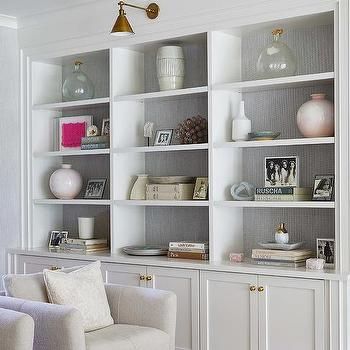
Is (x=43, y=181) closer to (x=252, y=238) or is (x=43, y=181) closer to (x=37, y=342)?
(x=252, y=238)

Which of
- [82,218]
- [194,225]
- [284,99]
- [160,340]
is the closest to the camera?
[160,340]

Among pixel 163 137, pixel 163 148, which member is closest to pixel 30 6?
pixel 163 137

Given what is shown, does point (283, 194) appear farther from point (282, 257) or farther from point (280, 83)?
point (280, 83)

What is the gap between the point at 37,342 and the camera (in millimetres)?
3438

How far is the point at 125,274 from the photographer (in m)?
4.64

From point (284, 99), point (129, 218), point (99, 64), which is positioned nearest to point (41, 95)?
point (99, 64)

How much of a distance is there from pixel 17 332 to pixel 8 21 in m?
2.94

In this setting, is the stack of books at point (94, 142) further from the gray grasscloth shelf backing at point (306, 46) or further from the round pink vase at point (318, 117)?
the round pink vase at point (318, 117)

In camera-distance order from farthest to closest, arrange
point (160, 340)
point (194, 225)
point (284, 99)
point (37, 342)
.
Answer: point (194, 225) < point (284, 99) < point (160, 340) < point (37, 342)

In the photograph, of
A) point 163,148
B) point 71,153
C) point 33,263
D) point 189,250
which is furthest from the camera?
point 33,263

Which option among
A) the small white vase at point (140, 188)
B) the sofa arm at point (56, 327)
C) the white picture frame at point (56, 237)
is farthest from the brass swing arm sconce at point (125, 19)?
the white picture frame at point (56, 237)

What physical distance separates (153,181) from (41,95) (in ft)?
4.26

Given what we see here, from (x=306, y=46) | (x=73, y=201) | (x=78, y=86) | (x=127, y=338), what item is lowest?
(x=127, y=338)

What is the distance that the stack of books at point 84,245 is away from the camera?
5.00 metres
